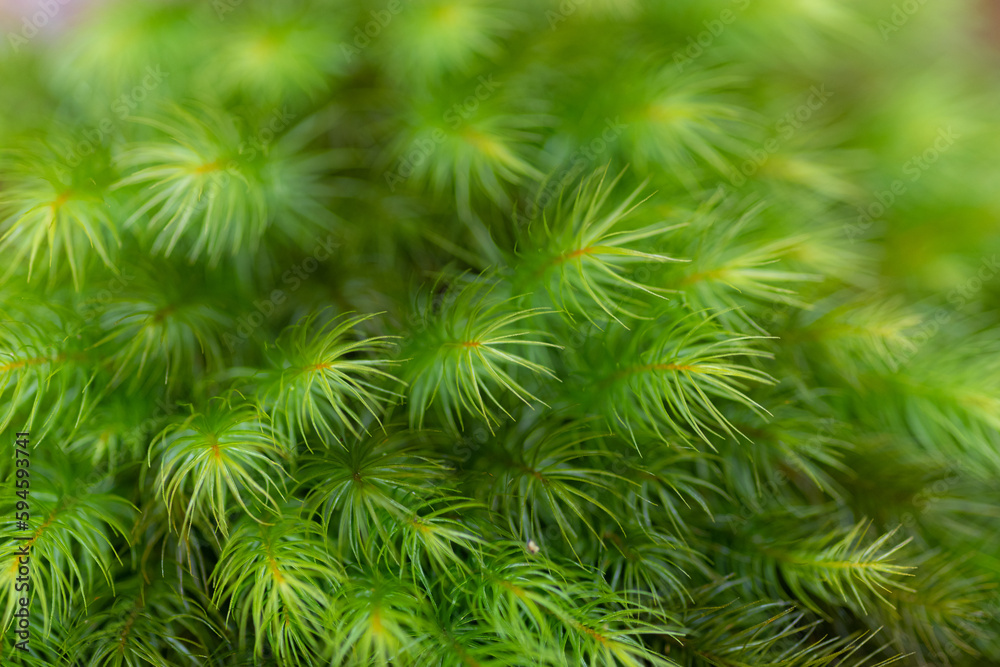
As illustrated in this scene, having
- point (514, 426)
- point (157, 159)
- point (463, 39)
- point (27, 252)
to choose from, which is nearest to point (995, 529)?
point (514, 426)

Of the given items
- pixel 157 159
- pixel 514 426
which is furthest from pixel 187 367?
pixel 514 426

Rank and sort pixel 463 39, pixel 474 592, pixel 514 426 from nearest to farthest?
pixel 474 592
pixel 514 426
pixel 463 39

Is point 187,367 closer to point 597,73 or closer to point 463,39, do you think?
point 463,39

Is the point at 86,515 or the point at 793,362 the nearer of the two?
the point at 86,515

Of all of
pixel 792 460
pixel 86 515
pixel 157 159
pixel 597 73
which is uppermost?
pixel 597 73

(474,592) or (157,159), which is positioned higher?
(157,159)

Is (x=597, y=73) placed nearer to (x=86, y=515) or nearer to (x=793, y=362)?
(x=793, y=362)

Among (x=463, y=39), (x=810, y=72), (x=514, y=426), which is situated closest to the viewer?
(x=514, y=426)
